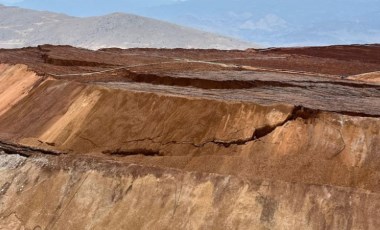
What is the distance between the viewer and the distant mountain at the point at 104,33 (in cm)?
12636

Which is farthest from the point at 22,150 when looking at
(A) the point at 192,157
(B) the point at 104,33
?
(B) the point at 104,33

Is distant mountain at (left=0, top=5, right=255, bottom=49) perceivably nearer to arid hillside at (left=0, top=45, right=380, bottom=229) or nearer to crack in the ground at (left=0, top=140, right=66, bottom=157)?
arid hillside at (left=0, top=45, right=380, bottom=229)

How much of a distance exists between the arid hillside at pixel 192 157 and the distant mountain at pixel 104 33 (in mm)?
104165

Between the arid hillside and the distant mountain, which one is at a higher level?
the distant mountain

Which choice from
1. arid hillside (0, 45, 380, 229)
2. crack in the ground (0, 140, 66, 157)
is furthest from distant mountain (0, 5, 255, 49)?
crack in the ground (0, 140, 66, 157)

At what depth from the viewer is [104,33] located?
134125 millimetres

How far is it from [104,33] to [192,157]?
12283 centimetres

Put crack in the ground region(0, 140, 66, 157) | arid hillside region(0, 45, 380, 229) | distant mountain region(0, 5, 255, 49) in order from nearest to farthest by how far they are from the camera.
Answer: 1. arid hillside region(0, 45, 380, 229)
2. crack in the ground region(0, 140, 66, 157)
3. distant mountain region(0, 5, 255, 49)

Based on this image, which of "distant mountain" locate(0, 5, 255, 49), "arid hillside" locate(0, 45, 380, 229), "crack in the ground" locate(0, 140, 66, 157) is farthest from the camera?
"distant mountain" locate(0, 5, 255, 49)

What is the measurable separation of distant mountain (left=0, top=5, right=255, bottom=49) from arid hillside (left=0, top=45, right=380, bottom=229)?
342 ft

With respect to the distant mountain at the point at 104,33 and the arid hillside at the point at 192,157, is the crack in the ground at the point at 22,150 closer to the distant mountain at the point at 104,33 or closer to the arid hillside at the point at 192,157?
the arid hillside at the point at 192,157

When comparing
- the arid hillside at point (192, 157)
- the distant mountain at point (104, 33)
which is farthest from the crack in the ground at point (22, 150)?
the distant mountain at point (104, 33)

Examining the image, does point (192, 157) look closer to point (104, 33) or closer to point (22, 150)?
point (22, 150)

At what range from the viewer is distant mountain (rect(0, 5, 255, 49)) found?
415 ft
